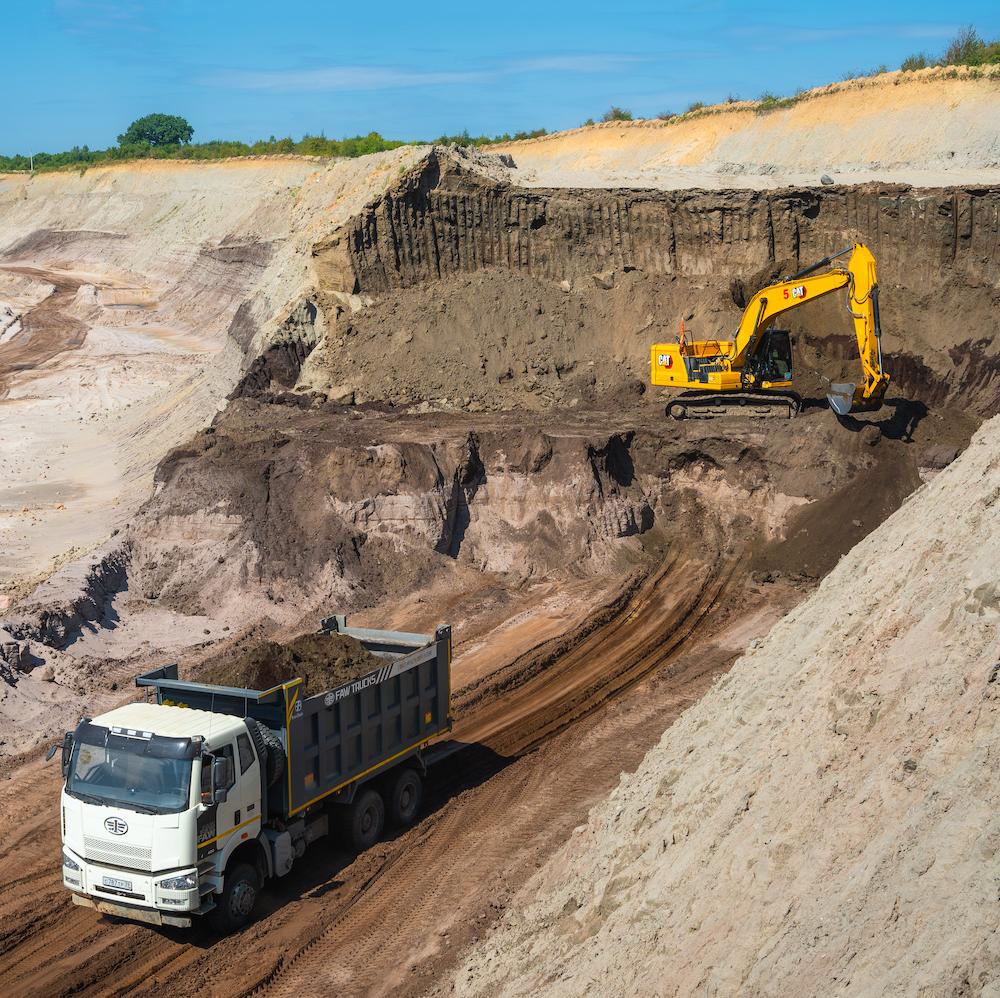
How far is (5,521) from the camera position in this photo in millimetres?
26547

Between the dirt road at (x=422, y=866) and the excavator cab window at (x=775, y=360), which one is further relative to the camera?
the excavator cab window at (x=775, y=360)

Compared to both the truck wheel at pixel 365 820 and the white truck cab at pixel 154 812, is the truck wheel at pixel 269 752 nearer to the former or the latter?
the white truck cab at pixel 154 812

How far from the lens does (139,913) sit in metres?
11.1

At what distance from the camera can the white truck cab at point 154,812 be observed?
1090 cm

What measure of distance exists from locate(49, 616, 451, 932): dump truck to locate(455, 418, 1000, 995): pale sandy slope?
247 cm

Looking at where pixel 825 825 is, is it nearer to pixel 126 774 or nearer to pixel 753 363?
pixel 126 774

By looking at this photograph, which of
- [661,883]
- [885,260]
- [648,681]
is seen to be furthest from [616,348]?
[661,883]

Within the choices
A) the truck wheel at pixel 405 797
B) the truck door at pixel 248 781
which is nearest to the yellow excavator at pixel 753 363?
the truck wheel at pixel 405 797

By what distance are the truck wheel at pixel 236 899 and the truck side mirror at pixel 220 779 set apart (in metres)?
0.97

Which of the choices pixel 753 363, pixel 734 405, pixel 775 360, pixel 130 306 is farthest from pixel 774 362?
pixel 130 306

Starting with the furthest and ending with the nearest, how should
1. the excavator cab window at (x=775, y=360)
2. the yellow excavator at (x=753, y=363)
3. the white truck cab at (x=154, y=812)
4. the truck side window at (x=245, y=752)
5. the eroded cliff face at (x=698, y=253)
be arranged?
the eroded cliff face at (x=698, y=253), the excavator cab window at (x=775, y=360), the yellow excavator at (x=753, y=363), the truck side window at (x=245, y=752), the white truck cab at (x=154, y=812)

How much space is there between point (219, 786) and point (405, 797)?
3253 millimetres

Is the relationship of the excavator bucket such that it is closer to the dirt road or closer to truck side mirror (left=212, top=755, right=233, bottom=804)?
the dirt road

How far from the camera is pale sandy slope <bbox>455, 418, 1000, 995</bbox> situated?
7035mm
